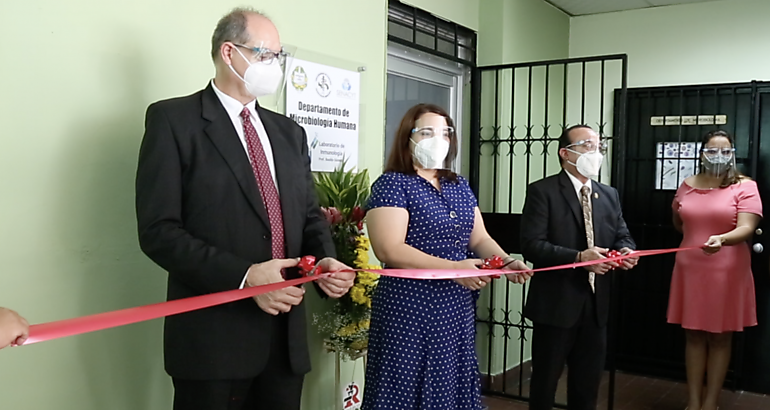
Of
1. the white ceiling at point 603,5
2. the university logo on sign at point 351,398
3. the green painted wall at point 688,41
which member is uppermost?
the white ceiling at point 603,5

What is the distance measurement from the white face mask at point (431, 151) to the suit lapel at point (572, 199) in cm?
78

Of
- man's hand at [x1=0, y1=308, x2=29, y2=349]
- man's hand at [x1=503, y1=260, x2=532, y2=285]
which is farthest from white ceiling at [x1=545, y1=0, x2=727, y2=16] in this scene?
man's hand at [x1=0, y1=308, x2=29, y2=349]

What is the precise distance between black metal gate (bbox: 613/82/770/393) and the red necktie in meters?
3.20

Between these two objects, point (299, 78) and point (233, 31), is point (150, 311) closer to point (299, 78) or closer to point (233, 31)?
point (233, 31)

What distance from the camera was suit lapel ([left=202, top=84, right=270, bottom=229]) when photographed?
1.60 metres

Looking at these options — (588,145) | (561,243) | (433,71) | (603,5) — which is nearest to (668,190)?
(603,5)

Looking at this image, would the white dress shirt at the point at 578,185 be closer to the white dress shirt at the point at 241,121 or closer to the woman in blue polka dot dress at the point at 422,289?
the woman in blue polka dot dress at the point at 422,289

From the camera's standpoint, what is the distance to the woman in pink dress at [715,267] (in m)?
3.44

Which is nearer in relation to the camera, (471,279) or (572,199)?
(471,279)

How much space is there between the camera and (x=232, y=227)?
1.59 metres

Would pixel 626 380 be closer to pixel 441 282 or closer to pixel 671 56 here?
pixel 671 56

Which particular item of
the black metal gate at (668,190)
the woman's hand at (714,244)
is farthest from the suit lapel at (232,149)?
the black metal gate at (668,190)

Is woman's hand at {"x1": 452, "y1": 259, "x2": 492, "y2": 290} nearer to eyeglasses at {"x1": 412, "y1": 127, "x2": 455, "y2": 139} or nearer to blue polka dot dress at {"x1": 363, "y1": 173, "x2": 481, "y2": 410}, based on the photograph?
blue polka dot dress at {"x1": 363, "y1": 173, "x2": 481, "y2": 410}

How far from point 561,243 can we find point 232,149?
5.07ft
